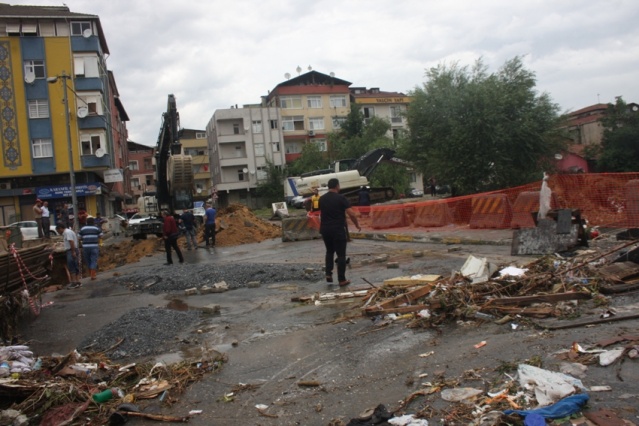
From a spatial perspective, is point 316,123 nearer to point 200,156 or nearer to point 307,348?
point 200,156

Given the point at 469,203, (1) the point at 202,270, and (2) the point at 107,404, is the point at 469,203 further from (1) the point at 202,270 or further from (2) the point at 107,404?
(2) the point at 107,404

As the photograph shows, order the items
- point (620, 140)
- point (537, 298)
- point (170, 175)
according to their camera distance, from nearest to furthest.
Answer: point (537, 298), point (170, 175), point (620, 140)

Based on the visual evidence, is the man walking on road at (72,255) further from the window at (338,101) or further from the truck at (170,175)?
the window at (338,101)

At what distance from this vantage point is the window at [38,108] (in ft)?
129

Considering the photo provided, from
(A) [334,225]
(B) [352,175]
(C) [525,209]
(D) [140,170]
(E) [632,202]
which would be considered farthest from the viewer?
(D) [140,170]

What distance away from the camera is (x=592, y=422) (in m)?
3.40

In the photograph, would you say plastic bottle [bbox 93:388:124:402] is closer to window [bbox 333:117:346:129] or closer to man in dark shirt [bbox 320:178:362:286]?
man in dark shirt [bbox 320:178:362:286]

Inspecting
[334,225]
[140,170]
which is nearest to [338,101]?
[140,170]

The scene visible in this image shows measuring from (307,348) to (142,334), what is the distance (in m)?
2.41

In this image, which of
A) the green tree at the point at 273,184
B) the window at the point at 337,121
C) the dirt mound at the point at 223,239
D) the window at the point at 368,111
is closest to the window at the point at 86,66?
the dirt mound at the point at 223,239

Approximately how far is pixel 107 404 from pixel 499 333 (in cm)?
377

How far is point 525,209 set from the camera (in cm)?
1562

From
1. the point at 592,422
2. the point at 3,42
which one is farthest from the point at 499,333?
the point at 3,42

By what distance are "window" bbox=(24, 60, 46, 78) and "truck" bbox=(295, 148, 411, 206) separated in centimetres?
2171
